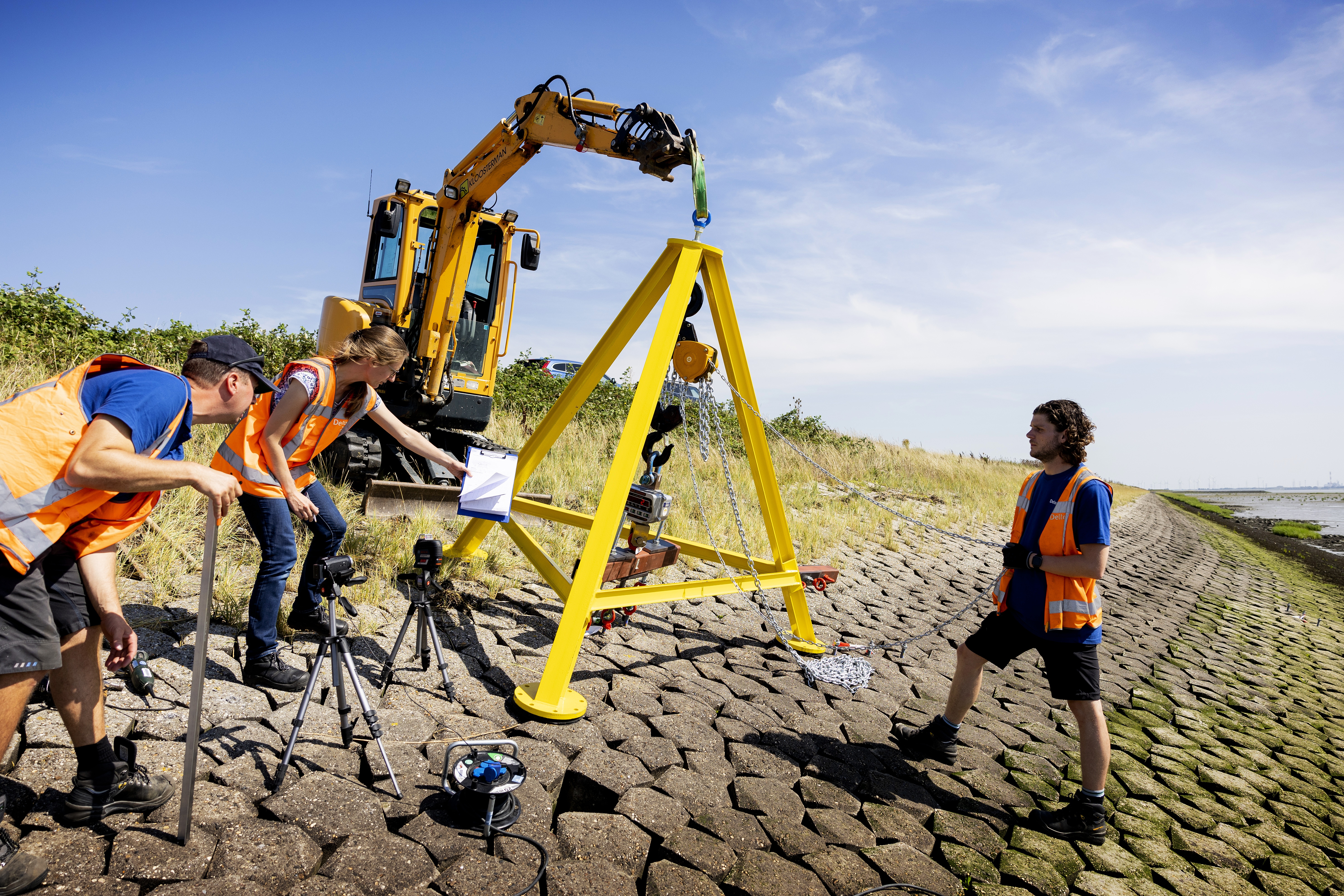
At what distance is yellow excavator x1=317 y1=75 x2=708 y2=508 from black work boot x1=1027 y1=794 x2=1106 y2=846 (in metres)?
5.87

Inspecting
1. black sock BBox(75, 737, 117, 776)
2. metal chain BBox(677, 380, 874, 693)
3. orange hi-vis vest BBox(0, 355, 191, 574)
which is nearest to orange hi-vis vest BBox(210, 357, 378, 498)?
orange hi-vis vest BBox(0, 355, 191, 574)

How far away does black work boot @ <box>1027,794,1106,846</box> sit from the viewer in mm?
3232

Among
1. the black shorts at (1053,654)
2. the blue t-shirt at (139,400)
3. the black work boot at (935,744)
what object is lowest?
the black work boot at (935,744)

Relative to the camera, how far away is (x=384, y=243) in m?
8.62

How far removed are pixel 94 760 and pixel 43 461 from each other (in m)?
1.13

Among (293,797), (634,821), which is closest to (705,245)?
(634,821)

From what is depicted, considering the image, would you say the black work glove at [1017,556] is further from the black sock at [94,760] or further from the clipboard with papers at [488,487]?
the black sock at [94,760]

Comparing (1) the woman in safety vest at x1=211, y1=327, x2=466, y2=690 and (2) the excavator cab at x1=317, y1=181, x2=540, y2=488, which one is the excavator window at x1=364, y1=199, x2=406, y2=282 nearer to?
(2) the excavator cab at x1=317, y1=181, x2=540, y2=488

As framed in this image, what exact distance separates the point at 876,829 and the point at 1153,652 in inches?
215

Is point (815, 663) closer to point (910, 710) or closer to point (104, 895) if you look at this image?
point (910, 710)

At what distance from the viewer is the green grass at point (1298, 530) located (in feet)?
91.1

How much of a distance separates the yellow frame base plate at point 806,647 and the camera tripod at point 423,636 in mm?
2463

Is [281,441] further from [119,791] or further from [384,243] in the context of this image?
[384,243]

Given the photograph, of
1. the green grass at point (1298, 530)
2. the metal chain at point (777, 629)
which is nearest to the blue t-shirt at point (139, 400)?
the metal chain at point (777, 629)
